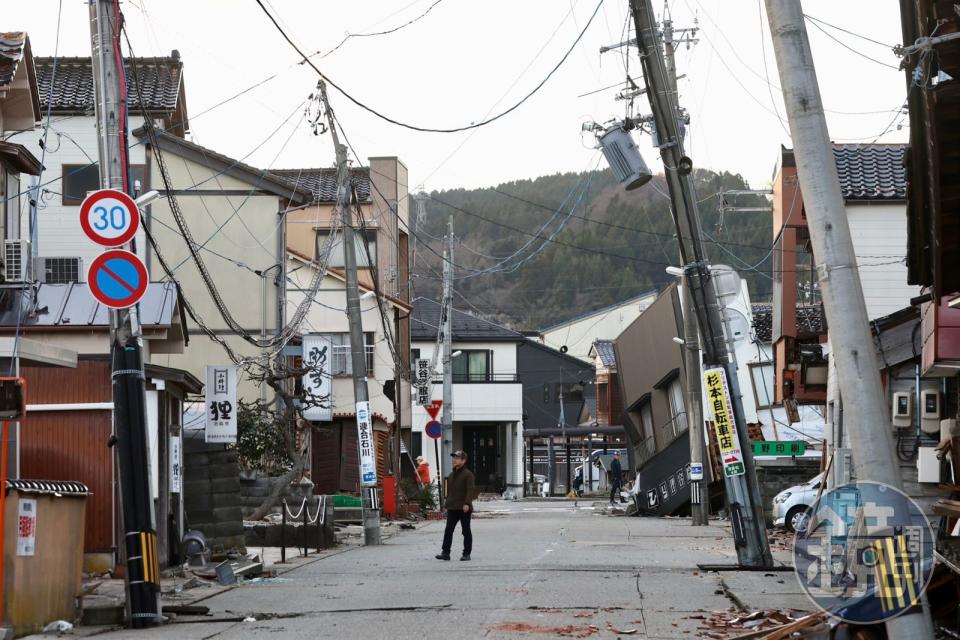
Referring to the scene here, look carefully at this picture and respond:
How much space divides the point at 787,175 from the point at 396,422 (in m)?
18.8

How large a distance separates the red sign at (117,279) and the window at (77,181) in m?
19.8

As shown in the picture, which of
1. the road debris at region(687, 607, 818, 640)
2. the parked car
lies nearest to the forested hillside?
the parked car

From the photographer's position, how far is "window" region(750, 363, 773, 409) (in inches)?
1694

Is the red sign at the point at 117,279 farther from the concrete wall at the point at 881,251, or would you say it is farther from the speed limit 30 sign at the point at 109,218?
the concrete wall at the point at 881,251

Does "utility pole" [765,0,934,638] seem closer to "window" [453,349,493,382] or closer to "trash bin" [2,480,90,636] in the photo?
"trash bin" [2,480,90,636]

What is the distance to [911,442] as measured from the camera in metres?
19.1

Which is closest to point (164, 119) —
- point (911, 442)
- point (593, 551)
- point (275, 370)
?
point (275, 370)

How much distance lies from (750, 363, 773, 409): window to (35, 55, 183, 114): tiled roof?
73.2 ft

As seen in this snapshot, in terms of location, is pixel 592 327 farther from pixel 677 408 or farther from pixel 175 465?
pixel 175 465

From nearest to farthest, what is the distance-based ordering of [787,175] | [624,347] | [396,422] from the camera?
[787,175] → [396,422] → [624,347]

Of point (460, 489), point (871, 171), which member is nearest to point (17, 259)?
point (460, 489)

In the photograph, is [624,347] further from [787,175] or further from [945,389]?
[945,389]

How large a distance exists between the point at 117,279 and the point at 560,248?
91.8 m

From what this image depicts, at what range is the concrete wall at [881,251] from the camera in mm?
29641
